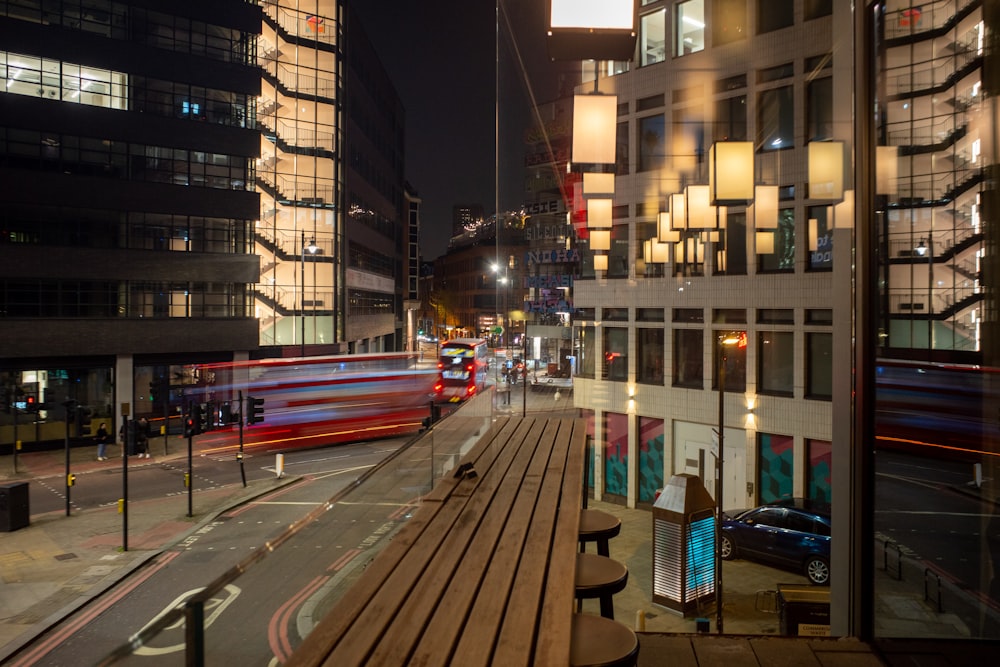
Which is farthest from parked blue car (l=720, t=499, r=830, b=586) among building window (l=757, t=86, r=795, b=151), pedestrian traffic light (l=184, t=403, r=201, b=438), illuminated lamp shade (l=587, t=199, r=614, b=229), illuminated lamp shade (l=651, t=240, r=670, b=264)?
pedestrian traffic light (l=184, t=403, r=201, b=438)

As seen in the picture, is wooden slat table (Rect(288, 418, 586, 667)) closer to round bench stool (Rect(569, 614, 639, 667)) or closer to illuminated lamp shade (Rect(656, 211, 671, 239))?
round bench stool (Rect(569, 614, 639, 667))

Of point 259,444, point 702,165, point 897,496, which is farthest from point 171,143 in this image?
point 897,496

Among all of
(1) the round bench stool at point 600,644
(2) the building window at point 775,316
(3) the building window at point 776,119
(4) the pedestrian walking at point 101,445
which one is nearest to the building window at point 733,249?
(2) the building window at point 775,316

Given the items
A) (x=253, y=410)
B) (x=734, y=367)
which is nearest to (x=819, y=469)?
(x=734, y=367)

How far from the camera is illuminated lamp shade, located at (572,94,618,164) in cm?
535

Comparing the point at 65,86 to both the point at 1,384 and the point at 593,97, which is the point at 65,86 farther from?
the point at 593,97

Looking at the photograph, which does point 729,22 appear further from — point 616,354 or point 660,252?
point 616,354

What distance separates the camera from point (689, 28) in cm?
547

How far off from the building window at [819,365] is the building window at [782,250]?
558mm

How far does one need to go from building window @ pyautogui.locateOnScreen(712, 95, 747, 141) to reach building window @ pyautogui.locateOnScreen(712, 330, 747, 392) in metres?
1.53

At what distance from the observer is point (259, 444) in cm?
2231

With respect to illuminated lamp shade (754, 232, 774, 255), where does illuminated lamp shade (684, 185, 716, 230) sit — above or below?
above

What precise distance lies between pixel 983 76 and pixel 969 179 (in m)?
0.36

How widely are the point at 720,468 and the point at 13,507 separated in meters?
14.9
